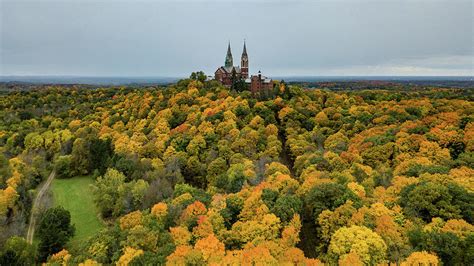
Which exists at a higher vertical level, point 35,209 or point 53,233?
point 53,233

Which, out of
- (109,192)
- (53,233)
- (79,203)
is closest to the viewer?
(53,233)

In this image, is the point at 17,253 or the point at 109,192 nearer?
the point at 17,253

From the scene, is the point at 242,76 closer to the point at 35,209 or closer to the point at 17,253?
the point at 35,209

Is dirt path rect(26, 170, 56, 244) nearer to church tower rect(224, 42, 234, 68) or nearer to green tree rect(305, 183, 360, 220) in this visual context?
green tree rect(305, 183, 360, 220)

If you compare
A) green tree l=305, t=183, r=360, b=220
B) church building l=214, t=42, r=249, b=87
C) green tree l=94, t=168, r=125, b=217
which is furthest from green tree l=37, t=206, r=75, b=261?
church building l=214, t=42, r=249, b=87

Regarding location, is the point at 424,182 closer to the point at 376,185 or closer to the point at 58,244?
the point at 376,185

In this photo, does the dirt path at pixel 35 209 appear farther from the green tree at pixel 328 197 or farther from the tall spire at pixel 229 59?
the tall spire at pixel 229 59

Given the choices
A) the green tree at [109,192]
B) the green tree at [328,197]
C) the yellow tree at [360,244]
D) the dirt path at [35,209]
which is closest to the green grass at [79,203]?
the dirt path at [35,209]

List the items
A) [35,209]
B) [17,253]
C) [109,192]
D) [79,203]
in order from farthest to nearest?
[79,203] < [35,209] < [109,192] < [17,253]

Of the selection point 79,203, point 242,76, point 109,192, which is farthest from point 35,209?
point 242,76
